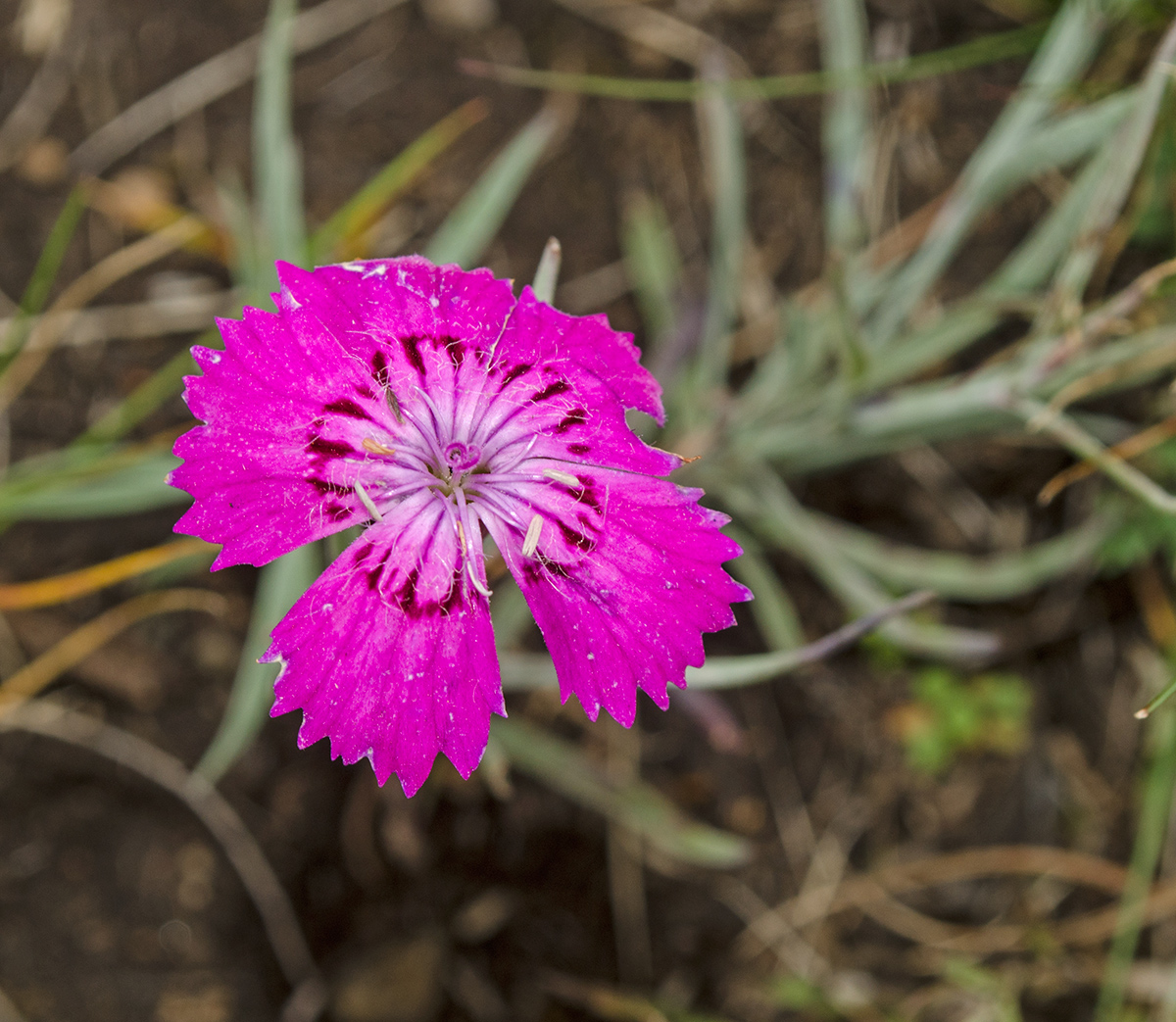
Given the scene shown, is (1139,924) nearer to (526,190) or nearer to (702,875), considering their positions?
(702,875)

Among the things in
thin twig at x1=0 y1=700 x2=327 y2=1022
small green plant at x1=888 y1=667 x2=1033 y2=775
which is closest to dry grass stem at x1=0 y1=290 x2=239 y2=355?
thin twig at x1=0 y1=700 x2=327 y2=1022

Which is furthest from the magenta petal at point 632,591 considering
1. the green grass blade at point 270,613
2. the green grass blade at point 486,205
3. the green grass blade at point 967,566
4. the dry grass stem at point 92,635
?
the dry grass stem at point 92,635

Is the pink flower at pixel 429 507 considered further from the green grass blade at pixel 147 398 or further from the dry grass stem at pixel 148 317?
Answer: the dry grass stem at pixel 148 317

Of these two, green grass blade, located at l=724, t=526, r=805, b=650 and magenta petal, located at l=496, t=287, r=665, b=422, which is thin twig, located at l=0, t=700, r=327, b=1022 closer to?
green grass blade, located at l=724, t=526, r=805, b=650

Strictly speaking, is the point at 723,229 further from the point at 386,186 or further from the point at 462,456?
the point at 462,456

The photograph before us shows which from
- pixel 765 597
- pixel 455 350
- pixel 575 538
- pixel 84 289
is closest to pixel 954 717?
pixel 765 597
